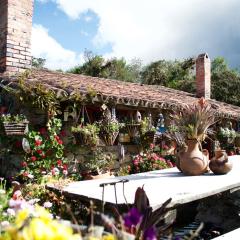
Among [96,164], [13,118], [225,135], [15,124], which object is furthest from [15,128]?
[225,135]

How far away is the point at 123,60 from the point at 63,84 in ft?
72.0

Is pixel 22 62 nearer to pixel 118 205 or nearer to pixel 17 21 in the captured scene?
pixel 17 21

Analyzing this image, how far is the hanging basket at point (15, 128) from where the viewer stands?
616cm

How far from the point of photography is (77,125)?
7320mm

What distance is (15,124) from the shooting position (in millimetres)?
6191

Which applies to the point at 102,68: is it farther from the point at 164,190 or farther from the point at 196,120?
the point at 164,190

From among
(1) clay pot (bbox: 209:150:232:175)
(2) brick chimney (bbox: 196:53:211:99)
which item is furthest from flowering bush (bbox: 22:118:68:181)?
(2) brick chimney (bbox: 196:53:211:99)

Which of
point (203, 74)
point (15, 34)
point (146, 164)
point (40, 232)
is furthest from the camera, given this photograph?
point (203, 74)

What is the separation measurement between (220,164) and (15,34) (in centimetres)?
507

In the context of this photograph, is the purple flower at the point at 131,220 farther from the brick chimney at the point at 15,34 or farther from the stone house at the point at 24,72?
the brick chimney at the point at 15,34

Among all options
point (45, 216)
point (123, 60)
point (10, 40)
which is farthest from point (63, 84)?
point (123, 60)

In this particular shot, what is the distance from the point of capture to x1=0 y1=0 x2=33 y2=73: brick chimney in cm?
732

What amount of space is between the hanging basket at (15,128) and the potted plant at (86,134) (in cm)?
108

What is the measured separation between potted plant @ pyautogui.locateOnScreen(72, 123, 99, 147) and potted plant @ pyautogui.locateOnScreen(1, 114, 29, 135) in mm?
1064
